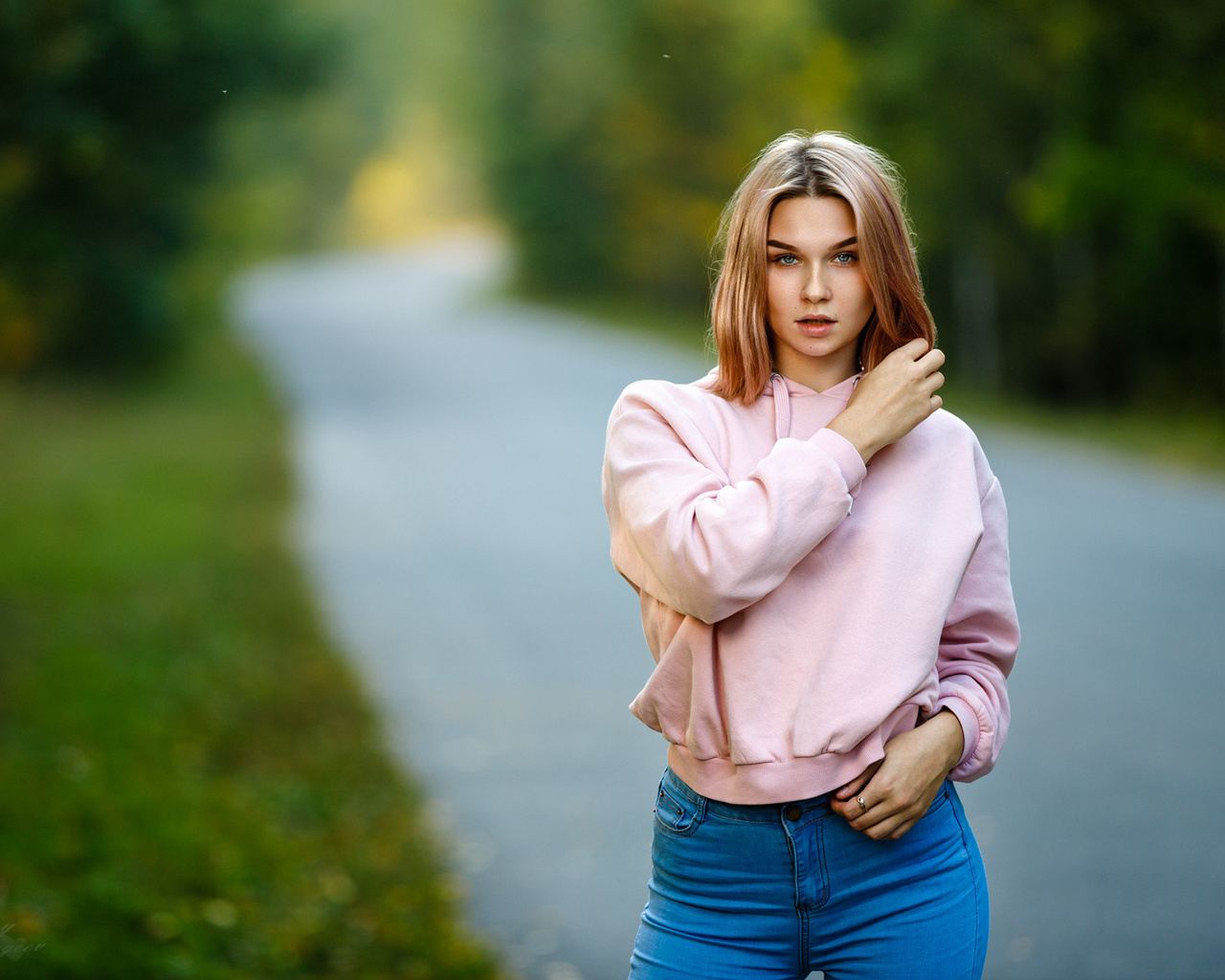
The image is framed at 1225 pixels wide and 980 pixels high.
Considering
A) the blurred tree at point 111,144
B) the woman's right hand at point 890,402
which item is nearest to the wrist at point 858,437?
the woman's right hand at point 890,402

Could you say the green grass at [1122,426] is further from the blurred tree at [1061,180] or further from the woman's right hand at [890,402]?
the woman's right hand at [890,402]

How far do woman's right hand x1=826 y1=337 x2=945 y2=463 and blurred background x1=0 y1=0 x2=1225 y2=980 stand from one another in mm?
1649

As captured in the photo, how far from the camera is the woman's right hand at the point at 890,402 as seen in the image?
1.79 meters

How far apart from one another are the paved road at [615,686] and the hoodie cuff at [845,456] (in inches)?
99.3

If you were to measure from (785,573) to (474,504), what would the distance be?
9932 mm

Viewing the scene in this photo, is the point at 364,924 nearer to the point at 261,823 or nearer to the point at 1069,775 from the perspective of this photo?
the point at 261,823

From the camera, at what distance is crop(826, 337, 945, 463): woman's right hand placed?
5.86ft

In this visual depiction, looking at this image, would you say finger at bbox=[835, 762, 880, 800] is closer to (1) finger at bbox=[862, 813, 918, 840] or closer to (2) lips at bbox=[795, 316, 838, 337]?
(1) finger at bbox=[862, 813, 918, 840]

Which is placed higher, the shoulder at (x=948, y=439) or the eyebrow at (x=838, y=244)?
the eyebrow at (x=838, y=244)

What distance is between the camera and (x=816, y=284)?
185 centimetres

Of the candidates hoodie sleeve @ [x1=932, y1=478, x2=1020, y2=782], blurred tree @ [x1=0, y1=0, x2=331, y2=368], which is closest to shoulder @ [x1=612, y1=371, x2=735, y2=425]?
hoodie sleeve @ [x1=932, y1=478, x2=1020, y2=782]

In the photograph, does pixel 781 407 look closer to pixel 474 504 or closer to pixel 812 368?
pixel 812 368

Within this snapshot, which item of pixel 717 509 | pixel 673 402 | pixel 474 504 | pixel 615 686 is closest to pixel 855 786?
pixel 717 509

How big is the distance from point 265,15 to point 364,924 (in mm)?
9949
